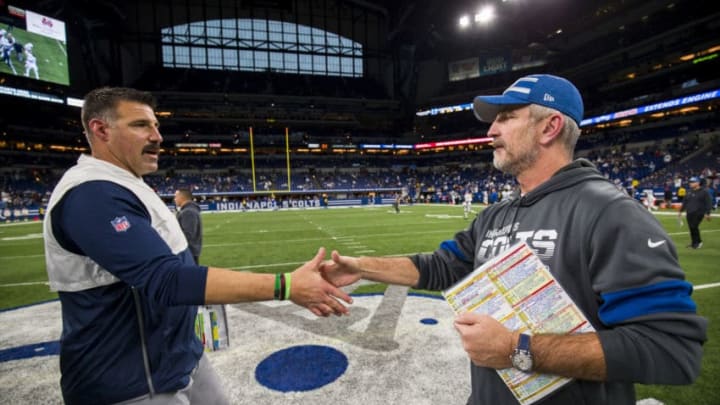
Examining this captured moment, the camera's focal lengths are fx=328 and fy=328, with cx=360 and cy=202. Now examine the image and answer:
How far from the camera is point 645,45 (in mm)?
36938

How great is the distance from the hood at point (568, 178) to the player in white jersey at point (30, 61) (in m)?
51.5

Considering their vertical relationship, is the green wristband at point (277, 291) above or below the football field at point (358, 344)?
above

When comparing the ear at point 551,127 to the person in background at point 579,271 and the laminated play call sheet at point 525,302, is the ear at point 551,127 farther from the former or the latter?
the laminated play call sheet at point 525,302

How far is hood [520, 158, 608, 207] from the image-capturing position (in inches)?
65.7

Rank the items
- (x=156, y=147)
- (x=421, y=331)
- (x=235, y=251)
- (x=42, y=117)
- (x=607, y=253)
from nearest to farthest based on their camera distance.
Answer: (x=607, y=253) → (x=156, y=147) → (x=421, y=331) → (x=235, y=251) → (x=42, y=117)

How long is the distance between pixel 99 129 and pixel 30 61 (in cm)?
4994

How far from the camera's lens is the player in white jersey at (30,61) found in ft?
115

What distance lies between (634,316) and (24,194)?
56.0 metres

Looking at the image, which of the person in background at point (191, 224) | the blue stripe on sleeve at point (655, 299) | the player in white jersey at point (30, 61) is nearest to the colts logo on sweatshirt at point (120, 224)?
the blue stripe on sleeve at point (655, 299)

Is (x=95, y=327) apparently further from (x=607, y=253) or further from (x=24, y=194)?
(x=24, y=194)

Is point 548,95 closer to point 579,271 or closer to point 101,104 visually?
point 579,271

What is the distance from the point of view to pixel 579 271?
4.92 ft

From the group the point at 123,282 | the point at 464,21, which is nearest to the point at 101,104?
the point at 123,282

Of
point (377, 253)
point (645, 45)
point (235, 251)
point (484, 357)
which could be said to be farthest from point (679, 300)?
point (645, 45)
